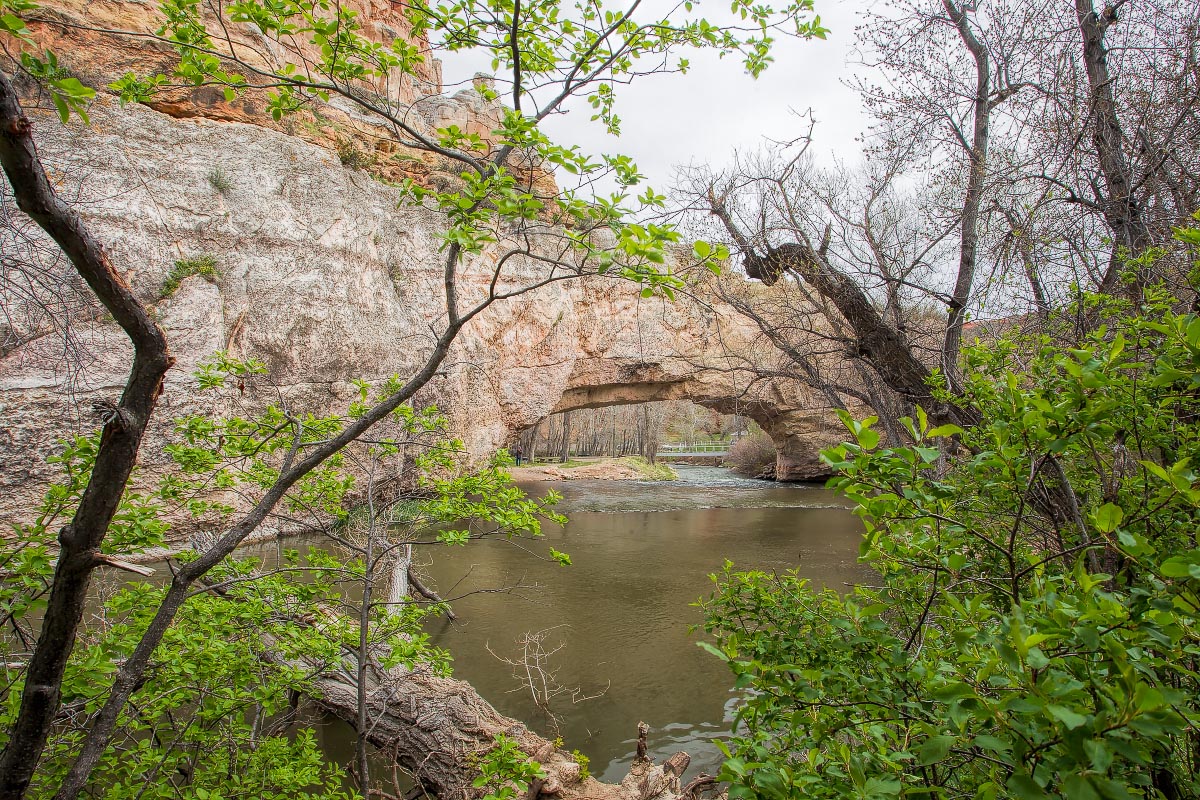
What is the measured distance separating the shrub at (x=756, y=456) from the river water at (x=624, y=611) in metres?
12.6

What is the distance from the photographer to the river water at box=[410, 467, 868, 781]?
4.57m

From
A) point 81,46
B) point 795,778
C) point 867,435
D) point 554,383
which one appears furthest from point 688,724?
point 81,46

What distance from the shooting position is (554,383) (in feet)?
47.0

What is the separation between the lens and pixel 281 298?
9586 mm

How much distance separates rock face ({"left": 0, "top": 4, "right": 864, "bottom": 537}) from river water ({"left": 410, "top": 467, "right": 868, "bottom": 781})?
3.15 m

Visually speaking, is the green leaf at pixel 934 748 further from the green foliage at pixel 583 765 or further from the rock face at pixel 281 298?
the rock face at pixel 281 298

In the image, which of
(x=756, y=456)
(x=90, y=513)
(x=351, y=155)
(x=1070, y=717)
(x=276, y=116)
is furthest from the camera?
(x=756, y=456)

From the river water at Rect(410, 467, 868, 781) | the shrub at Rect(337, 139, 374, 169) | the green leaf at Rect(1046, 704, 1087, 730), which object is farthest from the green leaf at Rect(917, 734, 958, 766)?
the shrub at Rect(337, 139, 374, 169)

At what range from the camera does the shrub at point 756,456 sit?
2812cm

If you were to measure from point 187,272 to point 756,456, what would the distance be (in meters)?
26.0

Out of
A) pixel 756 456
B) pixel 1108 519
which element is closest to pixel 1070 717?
pixel 1108 519

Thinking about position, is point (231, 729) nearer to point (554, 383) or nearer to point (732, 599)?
point (732, 599)

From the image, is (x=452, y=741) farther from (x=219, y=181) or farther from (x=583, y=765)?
(x=219, y=181)

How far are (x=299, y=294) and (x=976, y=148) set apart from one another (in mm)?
10213
